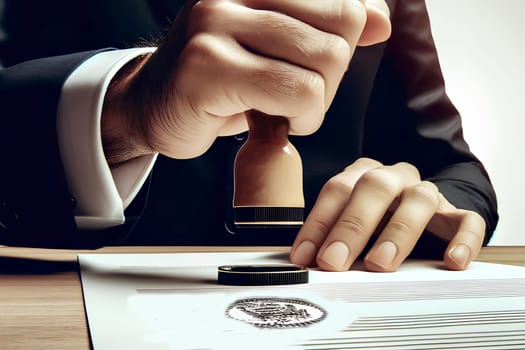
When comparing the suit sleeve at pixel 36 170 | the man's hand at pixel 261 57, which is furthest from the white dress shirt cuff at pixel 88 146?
the man's hand at pixel 261 57

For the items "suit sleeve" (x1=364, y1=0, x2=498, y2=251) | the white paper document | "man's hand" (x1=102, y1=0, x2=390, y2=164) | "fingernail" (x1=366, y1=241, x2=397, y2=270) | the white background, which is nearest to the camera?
the white paper document

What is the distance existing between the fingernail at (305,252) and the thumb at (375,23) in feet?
0.65

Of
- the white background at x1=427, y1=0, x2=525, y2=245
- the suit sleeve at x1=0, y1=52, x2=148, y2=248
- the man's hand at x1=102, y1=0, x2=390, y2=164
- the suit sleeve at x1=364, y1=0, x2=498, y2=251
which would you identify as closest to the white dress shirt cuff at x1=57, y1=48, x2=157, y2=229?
the suit sleeve at x1=0, y1=52, x2=148, y2=248

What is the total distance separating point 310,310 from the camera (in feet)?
1.17

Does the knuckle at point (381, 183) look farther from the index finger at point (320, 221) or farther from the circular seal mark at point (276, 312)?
the circular seal mark at point (276, 312)

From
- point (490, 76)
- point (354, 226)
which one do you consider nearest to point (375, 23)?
point (354, 226)

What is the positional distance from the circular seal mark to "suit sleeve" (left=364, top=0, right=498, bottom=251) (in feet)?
2.47

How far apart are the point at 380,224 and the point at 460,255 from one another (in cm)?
9

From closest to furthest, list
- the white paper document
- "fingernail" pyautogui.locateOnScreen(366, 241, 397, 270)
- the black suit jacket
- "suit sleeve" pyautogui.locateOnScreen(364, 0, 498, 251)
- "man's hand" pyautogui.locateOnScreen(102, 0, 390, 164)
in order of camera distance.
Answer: the white paper document, "man's hand" pyautogui.locateOnScreen(102, 0, 390, 164), "fingernail" pyautogui.locateOnScreen(366, 241, 397, 270), the black suit jacket, "suit sleeve" pyautogui.locateOnScreen(364, 0, 498, 251)

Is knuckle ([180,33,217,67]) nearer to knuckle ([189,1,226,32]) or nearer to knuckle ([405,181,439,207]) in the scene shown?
knuckle ([189,1,226,32])

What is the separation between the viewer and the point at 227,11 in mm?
452

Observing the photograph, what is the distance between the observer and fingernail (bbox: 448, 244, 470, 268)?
0.59m

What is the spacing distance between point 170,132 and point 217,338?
0.94 ft

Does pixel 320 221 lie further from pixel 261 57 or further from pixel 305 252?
pixel 261 57
